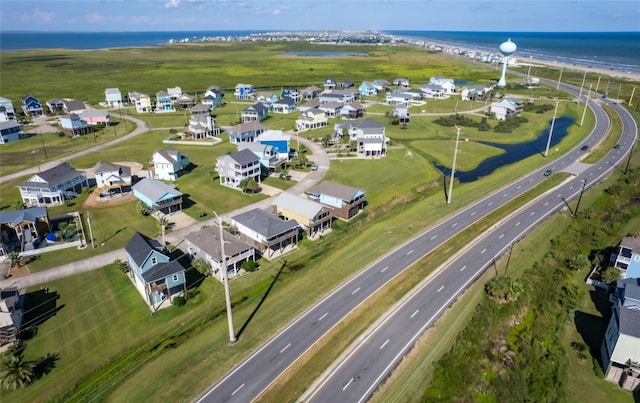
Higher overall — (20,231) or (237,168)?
(237,168)

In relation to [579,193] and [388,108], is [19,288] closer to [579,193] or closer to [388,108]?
[579,193]

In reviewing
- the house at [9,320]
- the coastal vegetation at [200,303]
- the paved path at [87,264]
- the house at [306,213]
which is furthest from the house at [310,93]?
the house at [9,320]

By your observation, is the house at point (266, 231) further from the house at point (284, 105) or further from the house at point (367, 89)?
the house at point (367, 89)

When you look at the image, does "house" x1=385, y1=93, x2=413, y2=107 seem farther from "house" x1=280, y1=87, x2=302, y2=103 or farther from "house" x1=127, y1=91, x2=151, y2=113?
"house" x1=127, y1=91, x2=151, y2=113

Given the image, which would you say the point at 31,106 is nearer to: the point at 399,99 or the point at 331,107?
the point at 331,107

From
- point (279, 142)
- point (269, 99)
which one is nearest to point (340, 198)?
point (279, 142)

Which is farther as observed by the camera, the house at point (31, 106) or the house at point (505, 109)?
the house at point (31, 106)
